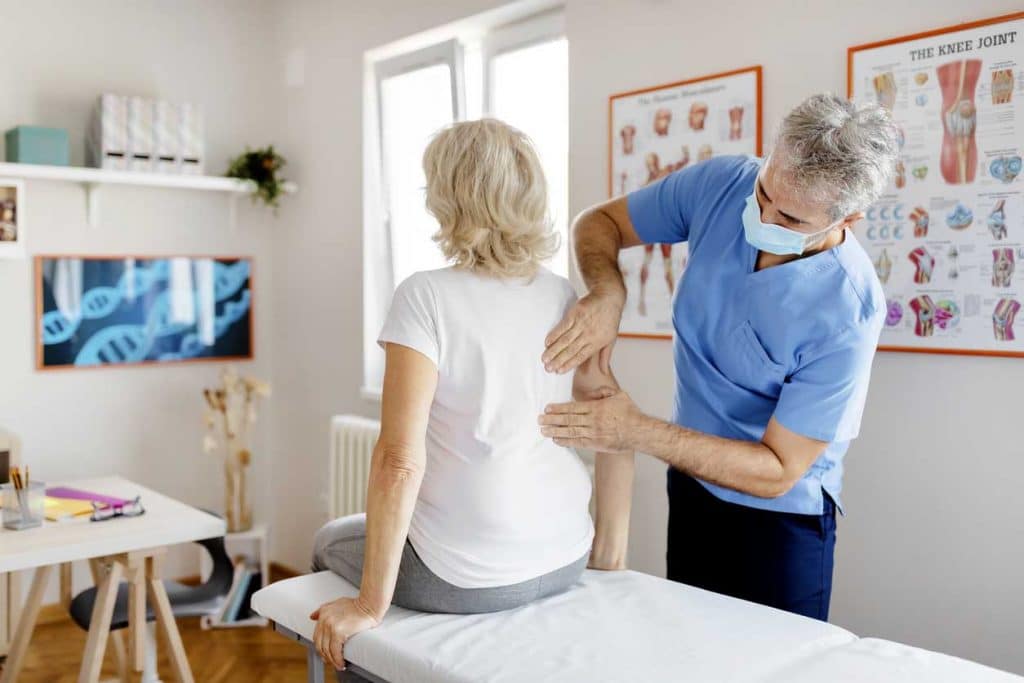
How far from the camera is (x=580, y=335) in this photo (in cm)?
172

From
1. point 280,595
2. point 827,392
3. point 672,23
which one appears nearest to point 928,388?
point 827,392

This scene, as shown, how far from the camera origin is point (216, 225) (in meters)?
3.93

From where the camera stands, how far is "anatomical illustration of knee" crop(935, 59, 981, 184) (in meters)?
Answer: 1.96

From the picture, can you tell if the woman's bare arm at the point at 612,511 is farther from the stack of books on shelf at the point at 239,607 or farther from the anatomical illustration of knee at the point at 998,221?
the stack of books on shelf at the point at 239,607

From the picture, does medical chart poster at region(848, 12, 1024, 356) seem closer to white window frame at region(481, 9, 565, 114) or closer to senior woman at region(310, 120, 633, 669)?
senior woman at region(310, 120, 633, 669)

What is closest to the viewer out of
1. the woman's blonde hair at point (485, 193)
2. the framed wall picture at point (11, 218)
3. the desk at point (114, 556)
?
the woman's blonde hair at point (485, 193)

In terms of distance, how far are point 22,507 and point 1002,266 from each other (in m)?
2.19

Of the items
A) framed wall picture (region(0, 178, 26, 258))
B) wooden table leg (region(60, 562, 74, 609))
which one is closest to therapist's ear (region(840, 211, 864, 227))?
wooden table leg (region(60, 562, 74, 609))

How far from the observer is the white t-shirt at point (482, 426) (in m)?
1.60

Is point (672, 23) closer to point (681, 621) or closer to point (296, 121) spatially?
point (681, 621)

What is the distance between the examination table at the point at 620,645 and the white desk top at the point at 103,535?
637mm

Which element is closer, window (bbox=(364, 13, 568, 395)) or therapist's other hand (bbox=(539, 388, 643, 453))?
therapist's other hand (bbox=(539, 388, 643, 453))

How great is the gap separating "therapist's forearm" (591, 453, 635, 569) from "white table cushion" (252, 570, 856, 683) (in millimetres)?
143

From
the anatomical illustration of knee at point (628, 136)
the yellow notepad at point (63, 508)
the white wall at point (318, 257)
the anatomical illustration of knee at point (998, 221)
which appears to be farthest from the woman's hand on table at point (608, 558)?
the white wall at point (318, 257)
